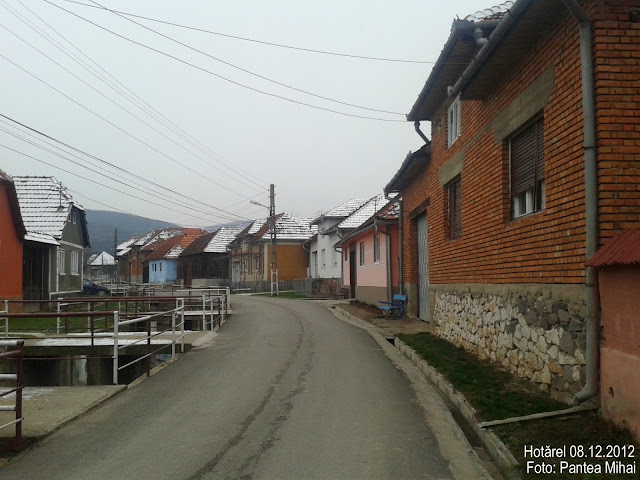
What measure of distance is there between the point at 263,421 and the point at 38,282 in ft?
82.6

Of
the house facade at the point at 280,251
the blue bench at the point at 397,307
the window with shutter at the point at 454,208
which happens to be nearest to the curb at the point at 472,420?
the window with shutter at the point at 454,208

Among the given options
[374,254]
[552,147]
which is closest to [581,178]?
[552,147]

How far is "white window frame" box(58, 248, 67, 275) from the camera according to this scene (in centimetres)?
3076

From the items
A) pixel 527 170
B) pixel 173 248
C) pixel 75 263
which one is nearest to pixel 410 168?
pixel 527 170

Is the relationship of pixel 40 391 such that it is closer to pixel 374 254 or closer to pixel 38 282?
pixel 374 254

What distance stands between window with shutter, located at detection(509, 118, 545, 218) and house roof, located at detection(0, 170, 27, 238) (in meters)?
19.8

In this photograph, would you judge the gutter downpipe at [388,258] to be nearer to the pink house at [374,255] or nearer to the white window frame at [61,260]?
the pink house at [374,255]

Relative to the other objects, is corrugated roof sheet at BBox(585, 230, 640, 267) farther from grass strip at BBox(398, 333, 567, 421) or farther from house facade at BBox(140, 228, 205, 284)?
house facade at BBox(140, 228, 205, 284)

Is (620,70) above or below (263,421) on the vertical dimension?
above

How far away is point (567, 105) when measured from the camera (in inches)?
286

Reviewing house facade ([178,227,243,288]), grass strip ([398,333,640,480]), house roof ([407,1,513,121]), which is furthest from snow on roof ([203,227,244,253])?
grass strip ([398,333,640,480])

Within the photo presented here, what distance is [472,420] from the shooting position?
22.4 feet

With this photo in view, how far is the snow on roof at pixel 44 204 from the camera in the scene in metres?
29.7

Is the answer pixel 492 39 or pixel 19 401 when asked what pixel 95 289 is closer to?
pixel 19 401
